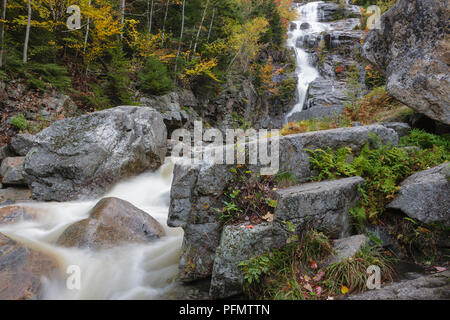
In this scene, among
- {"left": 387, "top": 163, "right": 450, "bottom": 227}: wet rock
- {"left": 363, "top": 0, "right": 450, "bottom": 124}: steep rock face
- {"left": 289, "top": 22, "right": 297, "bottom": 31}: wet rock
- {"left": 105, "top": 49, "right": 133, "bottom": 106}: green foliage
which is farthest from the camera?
{"left": 289, "top": 22, "right": 297, "bottom": 31}: wet rock

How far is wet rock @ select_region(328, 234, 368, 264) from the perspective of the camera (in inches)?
110

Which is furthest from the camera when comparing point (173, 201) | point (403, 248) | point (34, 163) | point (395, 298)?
point (34, 163)

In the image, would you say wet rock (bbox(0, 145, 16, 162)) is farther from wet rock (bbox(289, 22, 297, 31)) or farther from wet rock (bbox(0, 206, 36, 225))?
wet rock (bbox(289, 22, 297, 31))

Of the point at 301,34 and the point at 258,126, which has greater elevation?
the point at 301,34

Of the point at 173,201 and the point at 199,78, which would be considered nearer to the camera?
the point at 173,201

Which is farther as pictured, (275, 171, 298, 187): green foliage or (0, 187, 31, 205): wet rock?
(0, 187, 31, 205): wet rock

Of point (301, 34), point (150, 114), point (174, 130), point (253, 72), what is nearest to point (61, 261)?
point (150, 114)

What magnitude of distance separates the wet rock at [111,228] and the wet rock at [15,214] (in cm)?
140

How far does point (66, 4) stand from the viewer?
9523 mm

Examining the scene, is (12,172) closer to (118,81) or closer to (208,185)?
(118,81)

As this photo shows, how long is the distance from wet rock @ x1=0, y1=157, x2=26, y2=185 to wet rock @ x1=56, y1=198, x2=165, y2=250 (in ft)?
11.3

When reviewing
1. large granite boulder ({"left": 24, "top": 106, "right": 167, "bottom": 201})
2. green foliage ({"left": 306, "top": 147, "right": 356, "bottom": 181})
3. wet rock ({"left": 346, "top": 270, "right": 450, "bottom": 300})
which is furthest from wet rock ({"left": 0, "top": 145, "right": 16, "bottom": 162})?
wet rock ({"left": 346, "top": 270, "right": 450, "bottom": 300})

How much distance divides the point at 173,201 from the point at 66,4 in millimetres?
10867

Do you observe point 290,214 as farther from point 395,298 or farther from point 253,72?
point 253,72
